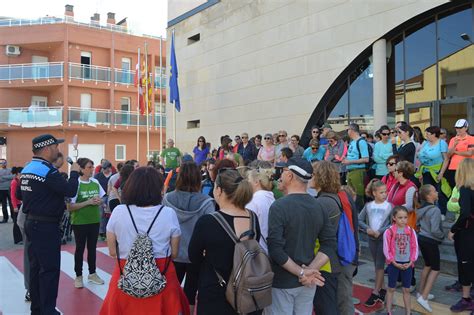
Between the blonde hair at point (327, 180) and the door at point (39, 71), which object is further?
the door at point (39, 71)

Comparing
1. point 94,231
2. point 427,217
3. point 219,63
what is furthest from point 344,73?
point 94,231

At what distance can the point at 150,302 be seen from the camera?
3268 mm

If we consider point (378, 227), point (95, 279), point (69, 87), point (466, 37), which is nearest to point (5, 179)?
point (95, 279)

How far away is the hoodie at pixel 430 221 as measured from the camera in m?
5.45

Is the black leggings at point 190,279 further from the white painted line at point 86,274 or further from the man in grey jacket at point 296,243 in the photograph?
the white painted line at point 86,274

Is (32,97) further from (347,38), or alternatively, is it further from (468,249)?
(468,249)

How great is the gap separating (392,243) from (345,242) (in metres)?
1.44

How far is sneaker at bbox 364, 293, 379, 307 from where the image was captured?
539 centimetres

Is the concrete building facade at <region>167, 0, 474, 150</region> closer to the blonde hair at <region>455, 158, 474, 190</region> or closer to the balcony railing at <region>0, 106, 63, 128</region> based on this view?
the blonde hair at <region>455, 158, 474, 190</region>

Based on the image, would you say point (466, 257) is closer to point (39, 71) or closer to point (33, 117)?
point (33, 117)

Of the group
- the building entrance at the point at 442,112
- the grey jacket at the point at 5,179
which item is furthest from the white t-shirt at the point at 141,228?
the grey jacket at the point at 5,179

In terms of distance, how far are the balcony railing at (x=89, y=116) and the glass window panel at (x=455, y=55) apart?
993 inches

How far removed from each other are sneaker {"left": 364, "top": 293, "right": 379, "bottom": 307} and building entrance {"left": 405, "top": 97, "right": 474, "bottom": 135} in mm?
7197

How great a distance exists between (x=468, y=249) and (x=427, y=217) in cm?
67
